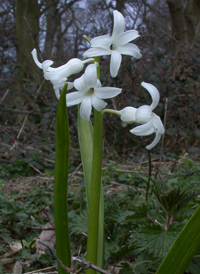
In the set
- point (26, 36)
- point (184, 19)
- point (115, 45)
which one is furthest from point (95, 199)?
point (184, 19)

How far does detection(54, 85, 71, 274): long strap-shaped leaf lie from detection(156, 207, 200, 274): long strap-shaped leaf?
10.5 inches

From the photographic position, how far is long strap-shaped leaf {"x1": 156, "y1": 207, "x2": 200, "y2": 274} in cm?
63

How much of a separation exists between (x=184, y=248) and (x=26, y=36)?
4.82m

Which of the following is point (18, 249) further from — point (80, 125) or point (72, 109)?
point (72, 109)

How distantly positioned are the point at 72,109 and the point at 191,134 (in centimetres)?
145

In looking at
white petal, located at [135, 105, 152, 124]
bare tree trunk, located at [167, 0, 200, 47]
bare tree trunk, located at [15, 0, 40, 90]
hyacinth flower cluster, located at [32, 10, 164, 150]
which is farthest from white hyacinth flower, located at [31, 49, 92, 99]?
bare tree trunk, located at [167, 0, 200, 47]

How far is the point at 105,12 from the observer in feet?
24.3

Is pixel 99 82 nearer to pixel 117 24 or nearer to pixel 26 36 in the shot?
pixel 117 24

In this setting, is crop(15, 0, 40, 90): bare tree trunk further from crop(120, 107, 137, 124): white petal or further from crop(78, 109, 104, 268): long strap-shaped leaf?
crop(120, 107, 137, 124): white petal

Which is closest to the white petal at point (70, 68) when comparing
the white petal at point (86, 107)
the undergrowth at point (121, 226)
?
the white petal at point (86, 107)

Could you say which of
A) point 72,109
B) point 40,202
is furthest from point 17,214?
point 72,109

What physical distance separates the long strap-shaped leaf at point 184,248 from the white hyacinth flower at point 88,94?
1.21 feet

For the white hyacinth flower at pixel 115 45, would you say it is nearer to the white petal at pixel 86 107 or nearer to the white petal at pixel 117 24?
the white petal at pixel 117 24

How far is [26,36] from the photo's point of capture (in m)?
4.89
